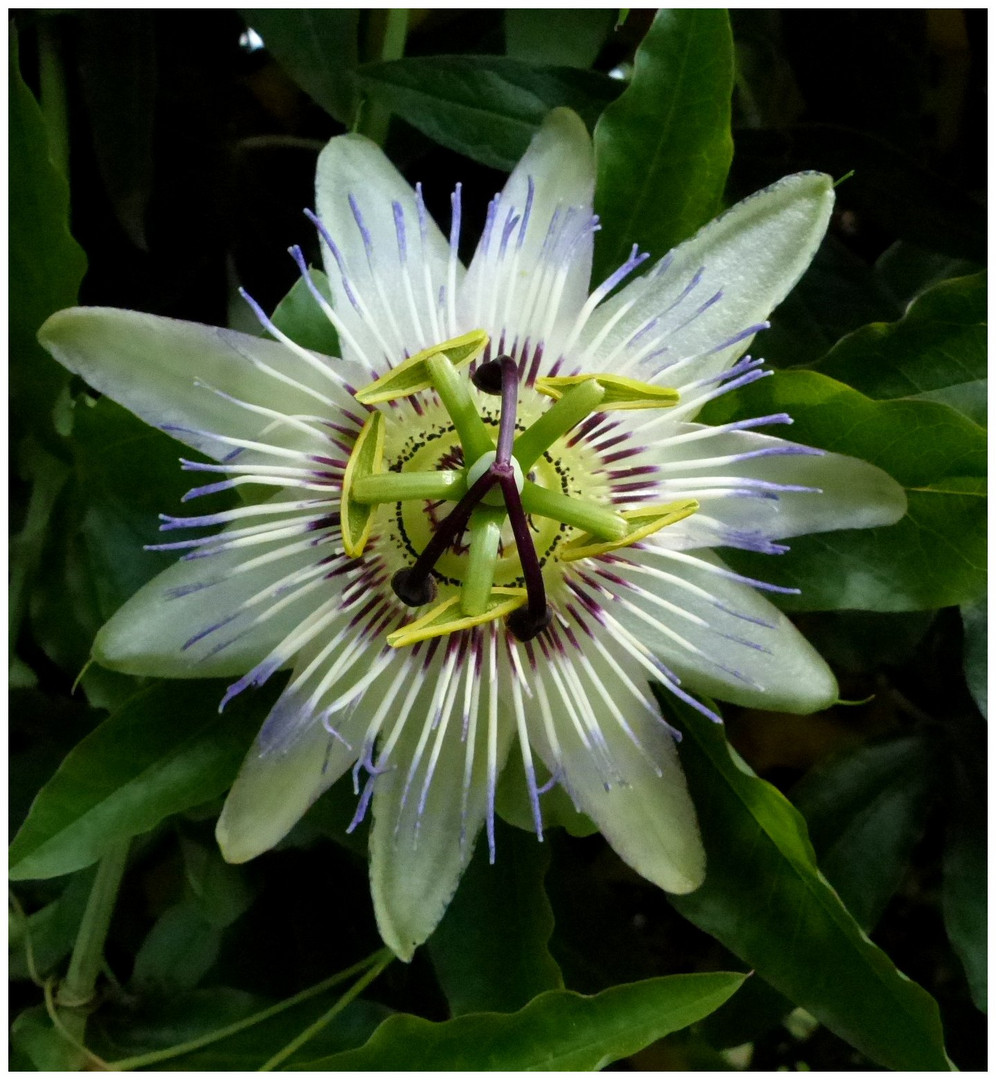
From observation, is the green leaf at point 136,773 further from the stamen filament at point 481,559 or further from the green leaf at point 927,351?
the green leaf at point 927,351

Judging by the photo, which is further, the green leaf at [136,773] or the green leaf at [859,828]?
the green leaf at [859,828]

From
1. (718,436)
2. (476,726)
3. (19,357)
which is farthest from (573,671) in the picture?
(19,357)

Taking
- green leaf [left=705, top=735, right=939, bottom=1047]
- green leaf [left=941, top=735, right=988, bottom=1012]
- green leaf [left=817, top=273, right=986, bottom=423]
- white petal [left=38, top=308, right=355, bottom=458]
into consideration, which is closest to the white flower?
white petal [left=38, top=308, right=355, bottom=458]

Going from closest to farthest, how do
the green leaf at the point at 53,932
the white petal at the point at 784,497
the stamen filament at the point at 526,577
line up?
the stamen filament at the point at 526,577
the white petal at the point at 784,497
the green leaf at the point at 53,932

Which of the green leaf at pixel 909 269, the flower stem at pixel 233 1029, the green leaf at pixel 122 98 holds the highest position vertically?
the green leaf at pixel 122 98

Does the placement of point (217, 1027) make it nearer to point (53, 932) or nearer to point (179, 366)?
point (53, 932)

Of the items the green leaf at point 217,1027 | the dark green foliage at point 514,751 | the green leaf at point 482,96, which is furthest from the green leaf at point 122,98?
the green leaf at point 217,1027

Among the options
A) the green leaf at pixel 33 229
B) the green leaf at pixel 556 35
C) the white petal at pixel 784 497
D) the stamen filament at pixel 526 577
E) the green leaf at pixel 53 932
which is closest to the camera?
the stamen filament at pixel 526 577

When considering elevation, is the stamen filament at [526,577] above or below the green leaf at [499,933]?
above
